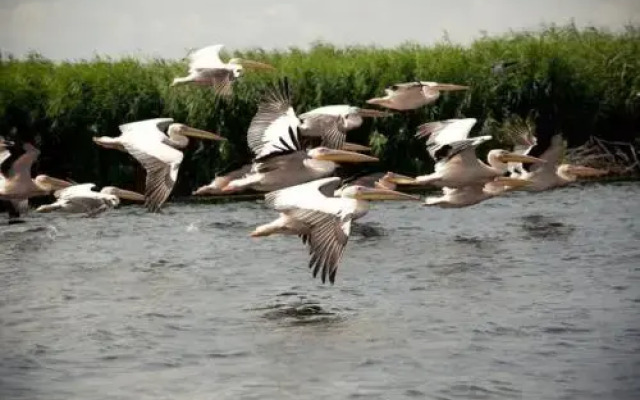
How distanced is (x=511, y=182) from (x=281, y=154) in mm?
2195

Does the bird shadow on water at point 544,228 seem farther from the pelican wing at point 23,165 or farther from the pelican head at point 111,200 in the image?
the pelican wing at point 23,165

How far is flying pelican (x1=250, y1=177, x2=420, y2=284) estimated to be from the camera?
6738 millimetres

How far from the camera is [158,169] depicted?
822 cm

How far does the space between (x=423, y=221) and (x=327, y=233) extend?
5.00 m

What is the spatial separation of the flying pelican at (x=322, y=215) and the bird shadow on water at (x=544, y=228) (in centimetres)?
286

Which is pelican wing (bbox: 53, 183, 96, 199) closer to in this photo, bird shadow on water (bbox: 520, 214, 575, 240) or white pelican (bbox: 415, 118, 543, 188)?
white pelican (bbox: 415, 118, 543, 188)

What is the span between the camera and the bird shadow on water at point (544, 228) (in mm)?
10555

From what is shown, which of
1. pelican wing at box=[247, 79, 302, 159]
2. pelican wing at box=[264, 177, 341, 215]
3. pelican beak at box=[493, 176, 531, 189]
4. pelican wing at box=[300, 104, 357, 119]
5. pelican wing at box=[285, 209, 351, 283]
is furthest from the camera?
pelican beak at box=[493, 176, 531, 189]

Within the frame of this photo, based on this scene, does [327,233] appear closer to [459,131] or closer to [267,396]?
[267,396]

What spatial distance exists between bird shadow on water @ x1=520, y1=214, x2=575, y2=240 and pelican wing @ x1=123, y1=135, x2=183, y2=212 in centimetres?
325

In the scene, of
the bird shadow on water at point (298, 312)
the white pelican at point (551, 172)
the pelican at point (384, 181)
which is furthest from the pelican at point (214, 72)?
the white pelican at point (551, 172)

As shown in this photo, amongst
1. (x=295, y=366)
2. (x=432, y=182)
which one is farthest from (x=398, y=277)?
(x=295, y=366)

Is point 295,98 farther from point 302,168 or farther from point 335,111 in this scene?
point 302,168

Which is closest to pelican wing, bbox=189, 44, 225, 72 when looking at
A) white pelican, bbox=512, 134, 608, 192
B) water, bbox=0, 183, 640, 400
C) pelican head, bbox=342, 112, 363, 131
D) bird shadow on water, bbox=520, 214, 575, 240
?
pelican head, bbox=342, 112, 363, 131
